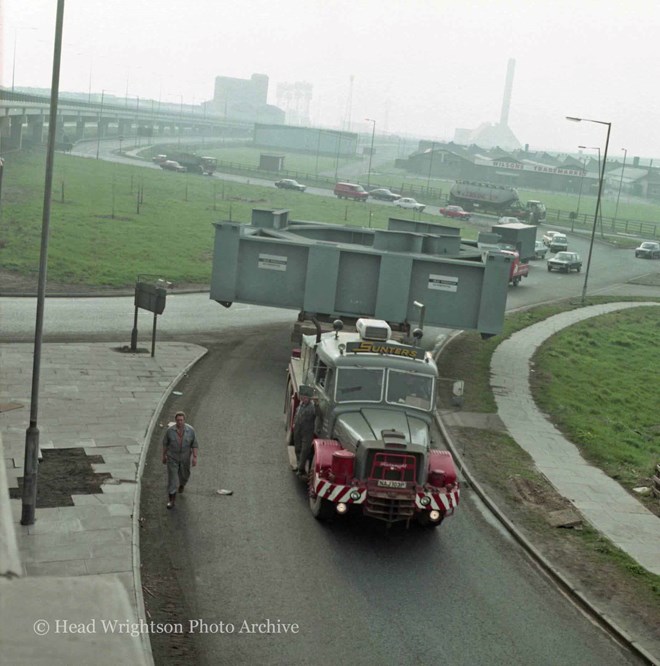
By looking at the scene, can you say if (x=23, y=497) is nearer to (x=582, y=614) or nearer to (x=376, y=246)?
(x=582, y=614)

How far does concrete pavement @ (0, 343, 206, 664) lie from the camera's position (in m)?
4.26

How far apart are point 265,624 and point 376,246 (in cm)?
2089

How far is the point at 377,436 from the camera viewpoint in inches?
619

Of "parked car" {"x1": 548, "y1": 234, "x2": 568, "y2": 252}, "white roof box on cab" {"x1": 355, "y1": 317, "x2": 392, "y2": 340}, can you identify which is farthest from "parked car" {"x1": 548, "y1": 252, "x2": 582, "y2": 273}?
"white roof box on cab" {"x1": 355, "y1": 317, "x2": 392, "y2": 340}

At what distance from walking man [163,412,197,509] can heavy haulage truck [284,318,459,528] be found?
2.29 m

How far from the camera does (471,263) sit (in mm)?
28562

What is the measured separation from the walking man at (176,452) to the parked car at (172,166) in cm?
9302

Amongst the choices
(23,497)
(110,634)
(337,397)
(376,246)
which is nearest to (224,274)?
(376,246)

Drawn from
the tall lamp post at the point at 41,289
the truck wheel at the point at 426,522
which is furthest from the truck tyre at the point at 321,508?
the tall lamp post at the point at 41,289

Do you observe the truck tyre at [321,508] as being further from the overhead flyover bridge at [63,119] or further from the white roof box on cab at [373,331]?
the overhead flyover bridge at [63,119]

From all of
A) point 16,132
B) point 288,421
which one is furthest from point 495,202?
point 288,421

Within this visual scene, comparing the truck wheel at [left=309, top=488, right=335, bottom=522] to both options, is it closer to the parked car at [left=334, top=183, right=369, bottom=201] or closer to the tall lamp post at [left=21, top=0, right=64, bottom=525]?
the tall lamp post at [left=21, top=0, right=64, bottom=525]

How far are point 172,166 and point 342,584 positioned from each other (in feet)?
321

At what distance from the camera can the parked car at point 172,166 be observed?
106562 millimetres
